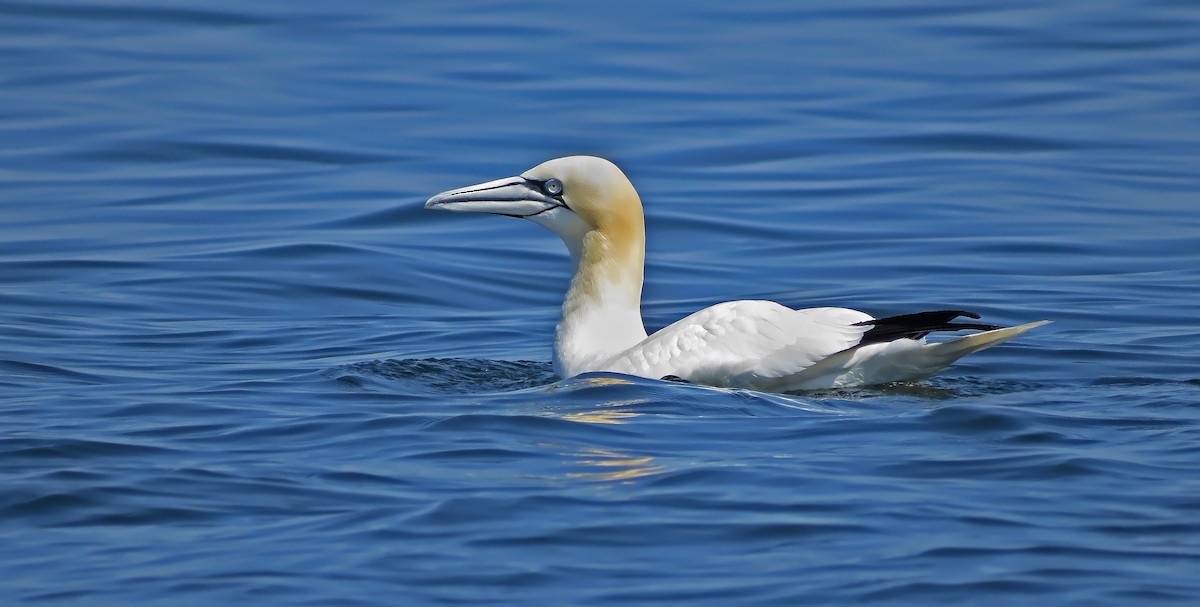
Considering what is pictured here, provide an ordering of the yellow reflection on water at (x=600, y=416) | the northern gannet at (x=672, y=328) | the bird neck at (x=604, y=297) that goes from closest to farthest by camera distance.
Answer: the yellow reflection on water at (x=600, y=416), the northern gannet at (x=672, y=328), the bird neck at (x=604, y=297)

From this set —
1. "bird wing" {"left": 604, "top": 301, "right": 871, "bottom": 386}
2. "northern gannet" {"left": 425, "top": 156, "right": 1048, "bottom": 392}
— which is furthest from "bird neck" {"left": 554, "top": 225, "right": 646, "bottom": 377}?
"bird wing" {"left": 604, "top": 301, "right": 871, "bottom": 386}

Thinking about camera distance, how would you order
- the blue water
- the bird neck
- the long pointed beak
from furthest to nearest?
the long pointed beak < the bird neck < the blue water

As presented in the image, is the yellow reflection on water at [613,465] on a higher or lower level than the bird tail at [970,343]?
lower

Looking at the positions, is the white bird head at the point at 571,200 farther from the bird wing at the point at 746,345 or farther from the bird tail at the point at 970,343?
the bird tail at the point at 970,343

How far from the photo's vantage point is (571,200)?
10547 mm

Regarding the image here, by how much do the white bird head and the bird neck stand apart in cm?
2

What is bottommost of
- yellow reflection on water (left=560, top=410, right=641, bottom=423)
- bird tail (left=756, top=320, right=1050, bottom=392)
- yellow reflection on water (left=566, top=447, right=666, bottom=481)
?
yellow reflection on water (left=566, top=447, right=666, bottom=481)

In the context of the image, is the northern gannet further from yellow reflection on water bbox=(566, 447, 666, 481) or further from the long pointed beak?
yellow reflection on water bbox=(566, 447, 666, 481)

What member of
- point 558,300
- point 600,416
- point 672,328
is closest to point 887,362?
point 672,328

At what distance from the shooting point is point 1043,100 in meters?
22.2

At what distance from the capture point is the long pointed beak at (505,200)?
10602 millimetres

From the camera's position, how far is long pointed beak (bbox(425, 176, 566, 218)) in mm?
10602

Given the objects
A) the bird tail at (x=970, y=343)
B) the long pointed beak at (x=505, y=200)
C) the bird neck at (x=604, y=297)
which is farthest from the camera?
the long pointed beak at (x=505, y=200)

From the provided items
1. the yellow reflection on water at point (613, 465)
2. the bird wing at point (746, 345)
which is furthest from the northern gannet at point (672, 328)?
the yellow reflection on water at point (613, 465)
